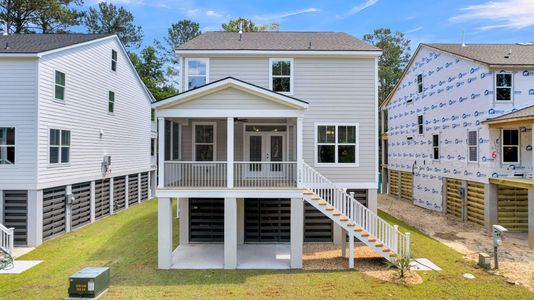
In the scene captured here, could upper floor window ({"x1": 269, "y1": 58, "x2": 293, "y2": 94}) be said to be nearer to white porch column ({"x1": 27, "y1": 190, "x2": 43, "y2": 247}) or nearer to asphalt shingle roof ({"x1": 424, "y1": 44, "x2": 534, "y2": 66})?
asphalt shingle roof ({"x1": 424, "y1": 44, "x2": 534, "y2": 66})

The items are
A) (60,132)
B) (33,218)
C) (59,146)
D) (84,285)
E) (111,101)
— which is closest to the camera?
(84,285)

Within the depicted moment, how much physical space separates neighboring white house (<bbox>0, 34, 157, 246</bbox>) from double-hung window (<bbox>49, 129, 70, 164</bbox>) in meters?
0.04

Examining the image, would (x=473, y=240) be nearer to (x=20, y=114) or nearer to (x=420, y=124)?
(x=420, y=124)

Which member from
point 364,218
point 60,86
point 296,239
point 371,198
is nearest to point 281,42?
point 371,198

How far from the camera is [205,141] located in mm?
12352

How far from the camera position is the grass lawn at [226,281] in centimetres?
751

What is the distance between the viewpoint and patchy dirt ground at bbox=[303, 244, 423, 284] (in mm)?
8586

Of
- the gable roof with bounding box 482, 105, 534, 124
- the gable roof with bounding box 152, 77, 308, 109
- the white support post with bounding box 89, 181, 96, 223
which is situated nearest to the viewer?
the gable roof with bounding box 152, 77, 308, 109

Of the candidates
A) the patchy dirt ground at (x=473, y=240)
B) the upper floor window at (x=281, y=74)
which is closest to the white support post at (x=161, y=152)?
the upper floor window at (x=281, y=74)

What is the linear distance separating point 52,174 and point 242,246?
329 inches

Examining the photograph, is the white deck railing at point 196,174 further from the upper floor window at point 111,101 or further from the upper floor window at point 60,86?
the upper floor window at point 111,101

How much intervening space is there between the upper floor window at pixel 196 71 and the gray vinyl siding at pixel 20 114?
227 inches

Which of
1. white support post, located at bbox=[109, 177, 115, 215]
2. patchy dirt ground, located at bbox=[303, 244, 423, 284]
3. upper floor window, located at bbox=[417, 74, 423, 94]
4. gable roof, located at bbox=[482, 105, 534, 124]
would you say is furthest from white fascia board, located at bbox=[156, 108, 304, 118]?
upper floor window, located at bbox=[417, 74, 423, 94]

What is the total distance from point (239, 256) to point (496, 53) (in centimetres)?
→ 1663
